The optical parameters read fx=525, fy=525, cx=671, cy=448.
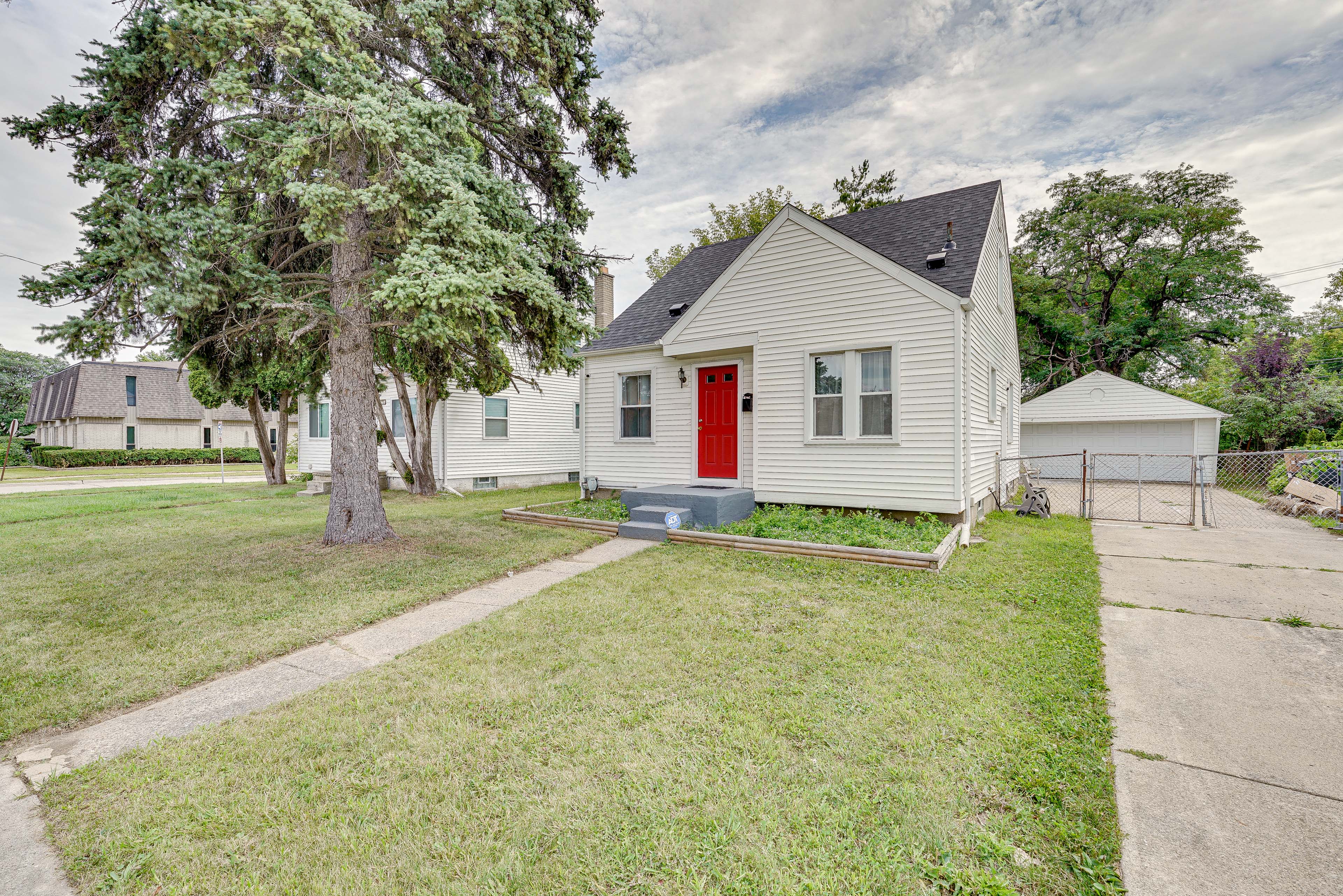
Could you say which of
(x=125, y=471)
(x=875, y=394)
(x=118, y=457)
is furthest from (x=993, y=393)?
(x=118, y=457)

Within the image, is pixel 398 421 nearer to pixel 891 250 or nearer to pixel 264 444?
pixel 264 444

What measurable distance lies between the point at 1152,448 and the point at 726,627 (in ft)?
74.6

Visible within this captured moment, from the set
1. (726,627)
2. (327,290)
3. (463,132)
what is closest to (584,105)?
(463,132)

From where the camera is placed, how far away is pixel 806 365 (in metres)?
8.85

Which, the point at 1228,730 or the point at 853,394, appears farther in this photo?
the point at 853,394

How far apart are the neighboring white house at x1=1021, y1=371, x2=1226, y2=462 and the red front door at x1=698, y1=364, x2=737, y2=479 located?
49.8 feet

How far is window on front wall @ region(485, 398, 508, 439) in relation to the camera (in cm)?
1622

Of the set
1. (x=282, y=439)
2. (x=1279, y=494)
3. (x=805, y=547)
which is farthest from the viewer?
(x=282, y=439)

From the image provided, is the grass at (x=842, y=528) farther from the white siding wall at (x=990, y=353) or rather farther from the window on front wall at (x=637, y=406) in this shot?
the window on front wall at (x=637, y=406)

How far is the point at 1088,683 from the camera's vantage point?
350 cm

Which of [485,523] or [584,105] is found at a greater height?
[584,105]

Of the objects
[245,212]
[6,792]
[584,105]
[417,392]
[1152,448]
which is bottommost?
[6,792]

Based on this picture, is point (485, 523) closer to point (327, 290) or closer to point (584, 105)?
point (327, 290)

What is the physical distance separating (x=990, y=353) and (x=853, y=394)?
3872 mm
